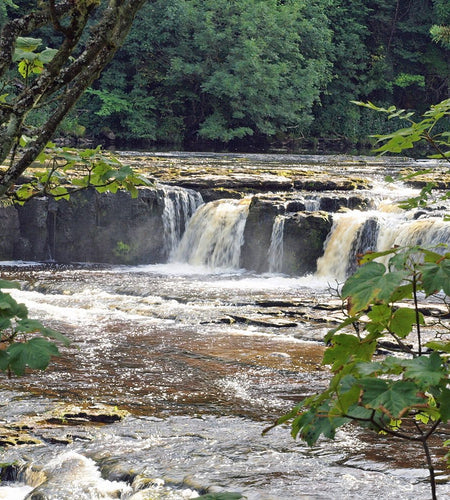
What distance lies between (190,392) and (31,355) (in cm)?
536

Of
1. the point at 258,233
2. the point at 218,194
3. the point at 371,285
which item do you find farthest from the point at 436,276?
the point at 218,194

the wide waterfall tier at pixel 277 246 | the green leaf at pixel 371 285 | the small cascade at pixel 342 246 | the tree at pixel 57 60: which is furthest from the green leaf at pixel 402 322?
the wide waterfall tier at pixel 277 246

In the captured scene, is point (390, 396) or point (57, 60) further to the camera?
point (57, 60)

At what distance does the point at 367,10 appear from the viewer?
118ft

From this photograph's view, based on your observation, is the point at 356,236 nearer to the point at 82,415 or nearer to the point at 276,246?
the point at 276,246

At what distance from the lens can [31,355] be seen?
159 centimetres

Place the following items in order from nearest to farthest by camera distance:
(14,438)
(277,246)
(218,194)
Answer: (14,438) → (277,246) → (218,194)

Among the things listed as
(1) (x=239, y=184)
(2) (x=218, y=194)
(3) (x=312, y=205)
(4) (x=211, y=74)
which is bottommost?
(3) (x=312, y=205)

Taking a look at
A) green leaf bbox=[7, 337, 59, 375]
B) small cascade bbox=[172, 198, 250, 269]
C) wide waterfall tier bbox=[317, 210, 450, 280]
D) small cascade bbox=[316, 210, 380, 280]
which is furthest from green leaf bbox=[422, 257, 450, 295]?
small cascade bbox=[172, 198, 250, 269]

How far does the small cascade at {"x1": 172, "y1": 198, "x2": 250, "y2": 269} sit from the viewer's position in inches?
588

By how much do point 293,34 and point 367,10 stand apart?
7.69 metres

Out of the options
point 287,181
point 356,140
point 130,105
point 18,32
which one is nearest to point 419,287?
point 18,32

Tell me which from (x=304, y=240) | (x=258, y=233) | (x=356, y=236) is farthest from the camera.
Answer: (x=258, y=233)

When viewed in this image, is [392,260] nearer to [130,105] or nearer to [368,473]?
[368,473]
